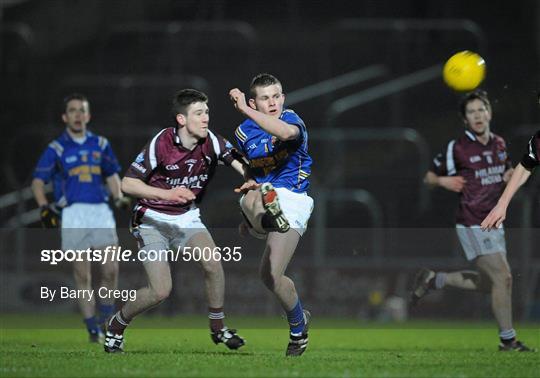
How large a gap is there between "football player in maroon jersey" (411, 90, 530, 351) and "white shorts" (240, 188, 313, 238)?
225 centimetres

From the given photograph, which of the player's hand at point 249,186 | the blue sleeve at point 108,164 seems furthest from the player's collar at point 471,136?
the blue sleeve at point 108,164

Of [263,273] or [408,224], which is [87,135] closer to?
[263,273]

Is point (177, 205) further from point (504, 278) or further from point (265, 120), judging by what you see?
point (504, 278)

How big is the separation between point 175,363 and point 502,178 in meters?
4.01

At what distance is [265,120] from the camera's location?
8109 millimetres

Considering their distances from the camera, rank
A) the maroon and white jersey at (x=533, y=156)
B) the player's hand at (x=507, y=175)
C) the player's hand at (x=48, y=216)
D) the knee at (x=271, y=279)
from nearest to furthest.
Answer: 1. the knee at (x=271, y=279)
2. the maroon and white jersey at (x=533, y=156)
3. the player's hand at (x=507, y=175)
4. the player's hand at (x=48, y=216)

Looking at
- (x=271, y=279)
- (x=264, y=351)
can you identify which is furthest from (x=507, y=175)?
(x=271, y=279)

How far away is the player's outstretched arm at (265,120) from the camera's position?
801 centimetres

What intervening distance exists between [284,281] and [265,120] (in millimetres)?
1276

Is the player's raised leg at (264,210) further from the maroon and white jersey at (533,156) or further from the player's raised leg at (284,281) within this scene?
the maroon and white jersey at (533,156)

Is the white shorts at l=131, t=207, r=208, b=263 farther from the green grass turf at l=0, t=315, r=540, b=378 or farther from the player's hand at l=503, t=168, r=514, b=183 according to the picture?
the player's hand at l=503, t=168, r=514, b=183

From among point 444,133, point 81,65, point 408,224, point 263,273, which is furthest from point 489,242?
point 81,65

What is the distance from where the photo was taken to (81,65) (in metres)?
18.3

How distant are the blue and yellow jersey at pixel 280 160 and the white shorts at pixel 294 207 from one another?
0.20 ft
